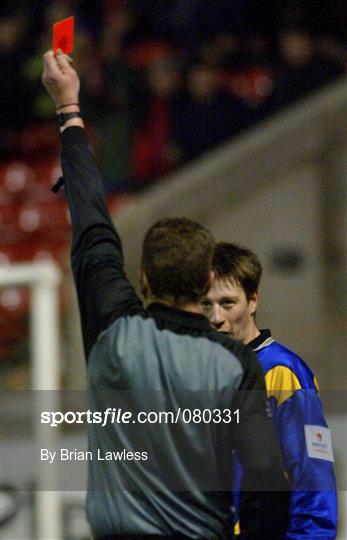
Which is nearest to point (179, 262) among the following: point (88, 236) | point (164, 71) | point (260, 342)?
point (88, 236)

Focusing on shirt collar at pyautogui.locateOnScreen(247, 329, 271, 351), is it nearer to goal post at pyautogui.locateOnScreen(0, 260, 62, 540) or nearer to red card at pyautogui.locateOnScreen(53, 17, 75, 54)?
red card at pyautogui.locateOnScreen(53, 17, 75, 54)

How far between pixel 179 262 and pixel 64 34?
51 centimetres

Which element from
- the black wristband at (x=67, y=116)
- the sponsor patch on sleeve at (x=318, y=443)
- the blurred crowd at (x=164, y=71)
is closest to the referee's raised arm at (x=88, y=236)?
the black wristband at (x=67, y=116)

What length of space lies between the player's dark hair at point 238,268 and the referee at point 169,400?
0.71 feet

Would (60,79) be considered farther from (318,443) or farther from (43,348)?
(43,348)

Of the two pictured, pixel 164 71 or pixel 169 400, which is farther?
pixel 164 71

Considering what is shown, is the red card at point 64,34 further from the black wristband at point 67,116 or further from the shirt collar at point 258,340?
the shirt collar at point 258,340

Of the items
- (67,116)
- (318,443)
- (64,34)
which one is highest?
(64,34)

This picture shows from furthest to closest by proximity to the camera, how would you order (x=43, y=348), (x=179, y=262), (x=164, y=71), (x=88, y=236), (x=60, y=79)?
(x=164, y=71)
(x=43, y=348)
(x=60, y=79)
(x=88, y=236)
(x=179, y=262)

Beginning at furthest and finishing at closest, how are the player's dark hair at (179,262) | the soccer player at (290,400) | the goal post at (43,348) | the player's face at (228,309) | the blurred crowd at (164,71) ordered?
the blurred crowd at (164,71) < the goal post at (43,348) < the player's face at (228,309) < the soccer player at (290,400) < the player's dark hair at (179,262)

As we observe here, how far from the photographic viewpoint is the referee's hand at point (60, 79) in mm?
2160

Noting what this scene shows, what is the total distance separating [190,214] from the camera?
5613 mm

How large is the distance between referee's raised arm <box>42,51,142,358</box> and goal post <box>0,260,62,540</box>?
1.67 meters

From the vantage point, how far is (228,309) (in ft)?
7.25
